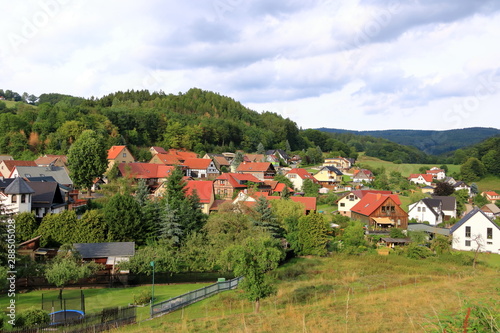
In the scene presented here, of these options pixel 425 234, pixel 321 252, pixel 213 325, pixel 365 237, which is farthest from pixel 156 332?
pixel 425 234

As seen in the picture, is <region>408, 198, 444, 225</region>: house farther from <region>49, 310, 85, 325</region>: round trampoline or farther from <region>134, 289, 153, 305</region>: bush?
<region>49, 310, 85, 325</region>: round trampoline

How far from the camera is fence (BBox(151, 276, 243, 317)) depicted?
1855cm

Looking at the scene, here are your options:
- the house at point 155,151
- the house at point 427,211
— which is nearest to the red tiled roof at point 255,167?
the house at point 155,151

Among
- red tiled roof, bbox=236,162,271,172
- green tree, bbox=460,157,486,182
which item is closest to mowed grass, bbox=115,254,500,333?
red tiled roof, bbox=236,162,271,172

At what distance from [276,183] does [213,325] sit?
149 ft

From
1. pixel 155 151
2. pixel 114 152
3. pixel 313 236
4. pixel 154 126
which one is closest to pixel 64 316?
pixel 313 236

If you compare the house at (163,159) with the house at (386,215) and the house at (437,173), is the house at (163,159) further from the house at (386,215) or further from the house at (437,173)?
the house at (437,173)

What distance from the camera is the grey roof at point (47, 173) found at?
4514 centimetres

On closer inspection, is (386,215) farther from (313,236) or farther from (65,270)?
(65,270)

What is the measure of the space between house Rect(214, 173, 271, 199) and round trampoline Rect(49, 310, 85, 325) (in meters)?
34.1

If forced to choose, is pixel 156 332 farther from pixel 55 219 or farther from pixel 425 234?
pixel 425 234

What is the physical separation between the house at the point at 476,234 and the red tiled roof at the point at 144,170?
1567 inches

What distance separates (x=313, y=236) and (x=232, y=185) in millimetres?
21822

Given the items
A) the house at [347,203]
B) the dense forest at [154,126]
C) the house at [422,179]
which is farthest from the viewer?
the house at [422,179]
